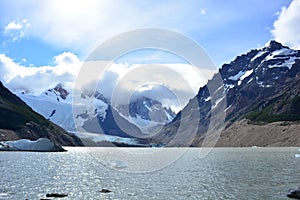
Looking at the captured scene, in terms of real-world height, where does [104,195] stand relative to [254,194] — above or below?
below

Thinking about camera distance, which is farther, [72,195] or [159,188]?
[159,188]

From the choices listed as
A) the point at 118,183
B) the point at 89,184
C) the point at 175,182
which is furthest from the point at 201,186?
the point at 89,184

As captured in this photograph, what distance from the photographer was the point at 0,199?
48.5 metres

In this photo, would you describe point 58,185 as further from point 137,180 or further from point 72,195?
point 137,180

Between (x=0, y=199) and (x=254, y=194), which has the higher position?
(x=254, y=194)

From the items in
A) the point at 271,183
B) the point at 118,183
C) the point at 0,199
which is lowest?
the point at 0,199

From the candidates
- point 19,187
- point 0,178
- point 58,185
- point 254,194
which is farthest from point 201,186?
point 0,178

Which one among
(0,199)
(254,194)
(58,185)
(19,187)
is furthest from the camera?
(58,185)

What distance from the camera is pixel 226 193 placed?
55.0 m

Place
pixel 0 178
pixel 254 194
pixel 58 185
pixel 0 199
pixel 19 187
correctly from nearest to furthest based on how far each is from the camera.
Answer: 1. pixel 0 199
2. pixel 254 194
3. pixel 19 187
4. pixel 58 185
5. pixel 0 178

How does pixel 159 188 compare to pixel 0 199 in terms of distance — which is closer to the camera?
pixel 0 199

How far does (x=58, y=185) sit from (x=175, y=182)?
21.4 meters

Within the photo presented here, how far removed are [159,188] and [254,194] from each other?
1571 cm

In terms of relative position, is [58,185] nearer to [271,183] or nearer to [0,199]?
[0,199]
